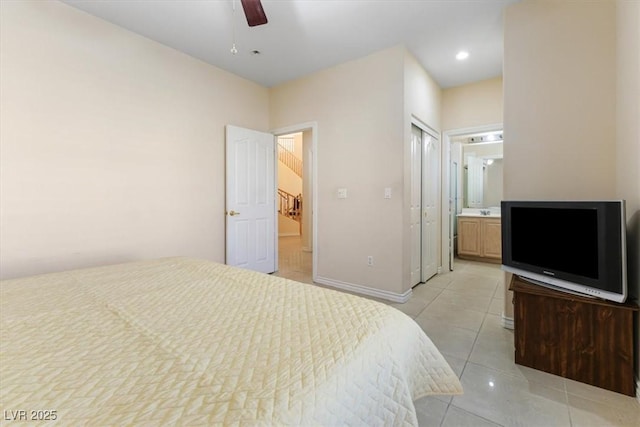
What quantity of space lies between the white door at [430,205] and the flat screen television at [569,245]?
1.55 m

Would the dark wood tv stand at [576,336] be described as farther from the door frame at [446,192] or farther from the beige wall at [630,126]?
the door frame at [446,192]

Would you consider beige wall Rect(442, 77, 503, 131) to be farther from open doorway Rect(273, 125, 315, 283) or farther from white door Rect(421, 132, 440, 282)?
open doorway Rect(273, 125, 315, 283)

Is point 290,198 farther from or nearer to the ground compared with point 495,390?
farther from the ground

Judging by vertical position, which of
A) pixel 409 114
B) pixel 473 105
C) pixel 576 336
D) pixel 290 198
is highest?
pixel 473 105

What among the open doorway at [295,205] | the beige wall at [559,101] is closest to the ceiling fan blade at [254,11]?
the open doorway at [295,205]

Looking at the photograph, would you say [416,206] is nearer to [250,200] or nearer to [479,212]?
[250,200]

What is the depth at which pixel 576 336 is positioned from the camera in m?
1.69

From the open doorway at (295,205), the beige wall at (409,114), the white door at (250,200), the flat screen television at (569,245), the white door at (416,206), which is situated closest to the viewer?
the flat screen television at (569,245)

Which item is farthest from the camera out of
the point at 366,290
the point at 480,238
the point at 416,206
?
the point at 480,238

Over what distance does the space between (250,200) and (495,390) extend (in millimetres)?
3192

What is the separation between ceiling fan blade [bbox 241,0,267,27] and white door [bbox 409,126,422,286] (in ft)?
6.90

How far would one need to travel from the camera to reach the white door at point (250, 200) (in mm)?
3584

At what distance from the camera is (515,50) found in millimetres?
2314

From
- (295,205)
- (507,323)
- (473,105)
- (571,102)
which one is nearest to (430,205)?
(473,105)
